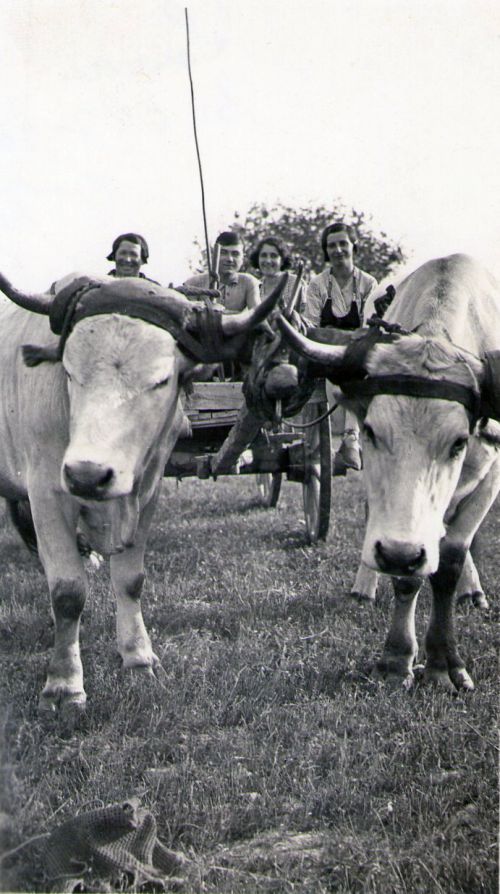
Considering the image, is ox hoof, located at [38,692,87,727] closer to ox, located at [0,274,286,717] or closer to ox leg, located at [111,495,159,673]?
ox, located at [0,274,286,717]

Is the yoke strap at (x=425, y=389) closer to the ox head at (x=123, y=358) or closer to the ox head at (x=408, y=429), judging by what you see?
the ox head at (x=408, y=429)

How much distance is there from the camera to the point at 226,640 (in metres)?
4.85

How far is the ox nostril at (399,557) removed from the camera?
3.42 meters

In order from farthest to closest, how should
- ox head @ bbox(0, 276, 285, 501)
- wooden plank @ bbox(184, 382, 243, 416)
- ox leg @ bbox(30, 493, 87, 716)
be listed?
wooden plank @ bbox(184, 382, 243, 416), ox leg @ bbox(30, 493, 87, 716), ox head @ bbox(0, 276, 285, 501)

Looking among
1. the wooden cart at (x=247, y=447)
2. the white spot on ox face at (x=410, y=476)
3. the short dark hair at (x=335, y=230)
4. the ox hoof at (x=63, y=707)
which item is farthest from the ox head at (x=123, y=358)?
the short dark hair at (x=335, y=230)

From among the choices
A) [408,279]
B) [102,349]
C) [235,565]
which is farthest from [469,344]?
[235,565]

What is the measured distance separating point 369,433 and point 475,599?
7.68 ft

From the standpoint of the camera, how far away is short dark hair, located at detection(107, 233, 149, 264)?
→ 6618 mm

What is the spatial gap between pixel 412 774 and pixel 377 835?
18.8 inches

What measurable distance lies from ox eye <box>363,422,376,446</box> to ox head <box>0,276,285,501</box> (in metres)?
0.67

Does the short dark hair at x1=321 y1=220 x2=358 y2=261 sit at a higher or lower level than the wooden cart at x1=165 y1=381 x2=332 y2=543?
higher

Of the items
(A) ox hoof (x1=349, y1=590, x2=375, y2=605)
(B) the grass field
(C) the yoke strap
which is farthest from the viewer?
(A) ox hoof (x1=349, y1=590, x2=375, y2=605)

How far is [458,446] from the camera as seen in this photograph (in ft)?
12.1

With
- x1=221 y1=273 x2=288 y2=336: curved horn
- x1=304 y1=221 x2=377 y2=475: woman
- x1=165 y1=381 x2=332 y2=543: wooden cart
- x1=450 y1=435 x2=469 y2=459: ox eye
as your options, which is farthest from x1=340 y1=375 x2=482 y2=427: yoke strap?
x1=304 y1=221 x2=377 y2=475: woman
